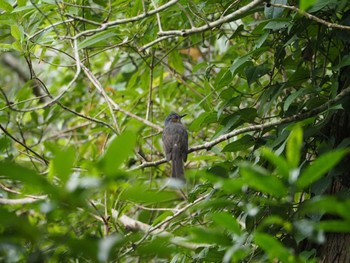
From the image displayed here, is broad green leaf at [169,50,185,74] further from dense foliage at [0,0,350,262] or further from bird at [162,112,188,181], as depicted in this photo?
bird at [162,112,188,181]

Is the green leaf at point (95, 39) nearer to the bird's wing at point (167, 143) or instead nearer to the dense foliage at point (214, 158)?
the dense foliage at point (214, 158)

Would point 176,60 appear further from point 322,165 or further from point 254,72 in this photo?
point 322,165

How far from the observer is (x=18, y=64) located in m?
7.41

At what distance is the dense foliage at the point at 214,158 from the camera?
1.15 meters

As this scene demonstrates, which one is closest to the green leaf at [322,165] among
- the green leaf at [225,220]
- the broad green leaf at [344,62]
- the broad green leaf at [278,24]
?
the green leaf at [225,220]

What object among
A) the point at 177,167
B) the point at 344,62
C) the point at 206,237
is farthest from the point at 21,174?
the point at 177,167

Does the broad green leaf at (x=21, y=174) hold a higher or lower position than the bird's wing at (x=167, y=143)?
higher

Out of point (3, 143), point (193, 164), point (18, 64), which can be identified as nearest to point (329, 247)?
point (3, 143)

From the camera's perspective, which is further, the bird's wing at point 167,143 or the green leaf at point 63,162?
the bird's wing at point 167,143

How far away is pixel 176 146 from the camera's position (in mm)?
4684

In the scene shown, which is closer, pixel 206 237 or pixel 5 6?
pixel 206 237

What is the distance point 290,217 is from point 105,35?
1608 mm

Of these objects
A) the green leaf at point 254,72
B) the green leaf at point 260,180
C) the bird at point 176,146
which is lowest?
the bird at point 176,146

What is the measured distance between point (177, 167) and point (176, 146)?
161 mm
